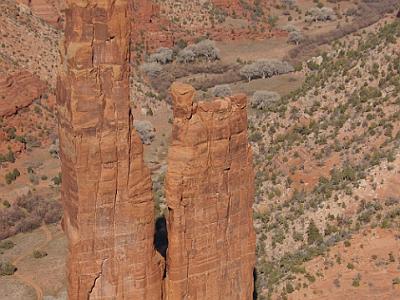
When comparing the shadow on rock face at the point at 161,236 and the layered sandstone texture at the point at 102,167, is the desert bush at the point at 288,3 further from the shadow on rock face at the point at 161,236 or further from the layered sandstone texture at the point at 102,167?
the layered sandstone texture at the point at 102,167

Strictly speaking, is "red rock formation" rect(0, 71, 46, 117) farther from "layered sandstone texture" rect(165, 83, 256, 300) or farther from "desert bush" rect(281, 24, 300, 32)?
"desert bush" rect(281, 24, 300, 32)

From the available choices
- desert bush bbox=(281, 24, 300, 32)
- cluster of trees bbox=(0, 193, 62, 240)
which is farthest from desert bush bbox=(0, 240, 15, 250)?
desert bush bbox=(281, 24, 300, 32)

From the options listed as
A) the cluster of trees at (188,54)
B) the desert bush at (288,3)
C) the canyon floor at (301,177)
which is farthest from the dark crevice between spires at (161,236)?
the desert bush at (288,3)

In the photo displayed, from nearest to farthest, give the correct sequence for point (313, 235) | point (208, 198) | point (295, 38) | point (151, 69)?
point (208, 198) → point (313, 235) → point (151, 69) → point (295, 38)

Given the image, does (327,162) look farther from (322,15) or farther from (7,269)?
(322,15)

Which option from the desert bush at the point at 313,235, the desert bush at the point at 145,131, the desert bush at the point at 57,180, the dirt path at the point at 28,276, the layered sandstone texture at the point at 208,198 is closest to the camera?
the layered sandstone texture at the point at 208,198

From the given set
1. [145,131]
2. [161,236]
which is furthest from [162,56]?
[161,236]
